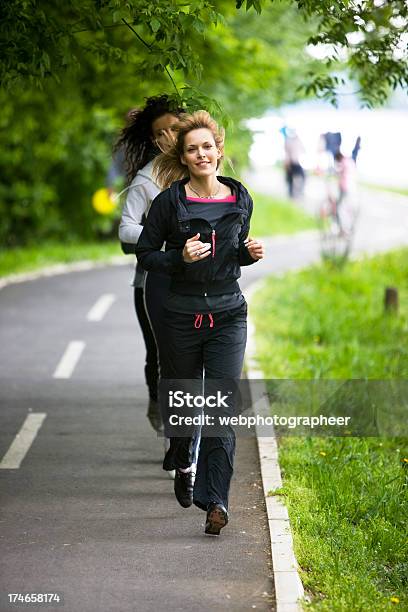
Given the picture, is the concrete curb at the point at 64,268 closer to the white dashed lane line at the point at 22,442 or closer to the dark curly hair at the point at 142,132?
the white dashed lane line at the point at 22,442

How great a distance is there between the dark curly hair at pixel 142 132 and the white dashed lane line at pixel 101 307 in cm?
716

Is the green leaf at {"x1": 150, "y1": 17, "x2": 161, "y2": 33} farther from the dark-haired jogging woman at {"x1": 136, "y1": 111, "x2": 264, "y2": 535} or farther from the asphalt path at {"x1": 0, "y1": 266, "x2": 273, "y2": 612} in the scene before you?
the asphalt path at {"x1": 0, "y1": 266, "x2": 273, "y2": 612}

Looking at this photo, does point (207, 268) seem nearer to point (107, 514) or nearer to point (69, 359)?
point (107, 514)

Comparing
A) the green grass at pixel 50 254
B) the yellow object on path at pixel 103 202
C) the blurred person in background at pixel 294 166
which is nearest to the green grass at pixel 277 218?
the blurred person in background at pixel 294 166

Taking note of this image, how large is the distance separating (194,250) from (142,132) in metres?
1.88

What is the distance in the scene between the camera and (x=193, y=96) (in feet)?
24.3

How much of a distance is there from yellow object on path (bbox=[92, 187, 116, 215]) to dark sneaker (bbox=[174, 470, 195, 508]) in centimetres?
1758

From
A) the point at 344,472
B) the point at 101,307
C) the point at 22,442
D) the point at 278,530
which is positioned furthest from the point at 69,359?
the point at 278,530

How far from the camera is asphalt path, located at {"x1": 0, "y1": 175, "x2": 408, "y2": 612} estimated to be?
545cm

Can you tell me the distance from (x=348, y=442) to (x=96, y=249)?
15083mm

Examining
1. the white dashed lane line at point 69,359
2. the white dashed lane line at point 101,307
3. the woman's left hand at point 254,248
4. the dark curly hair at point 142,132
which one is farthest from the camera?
the white dashed lane line at point 101,307

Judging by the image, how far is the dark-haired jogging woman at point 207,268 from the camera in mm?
5969

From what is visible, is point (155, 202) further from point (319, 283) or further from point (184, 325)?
point (319, 283)

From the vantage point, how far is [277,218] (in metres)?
30.9
